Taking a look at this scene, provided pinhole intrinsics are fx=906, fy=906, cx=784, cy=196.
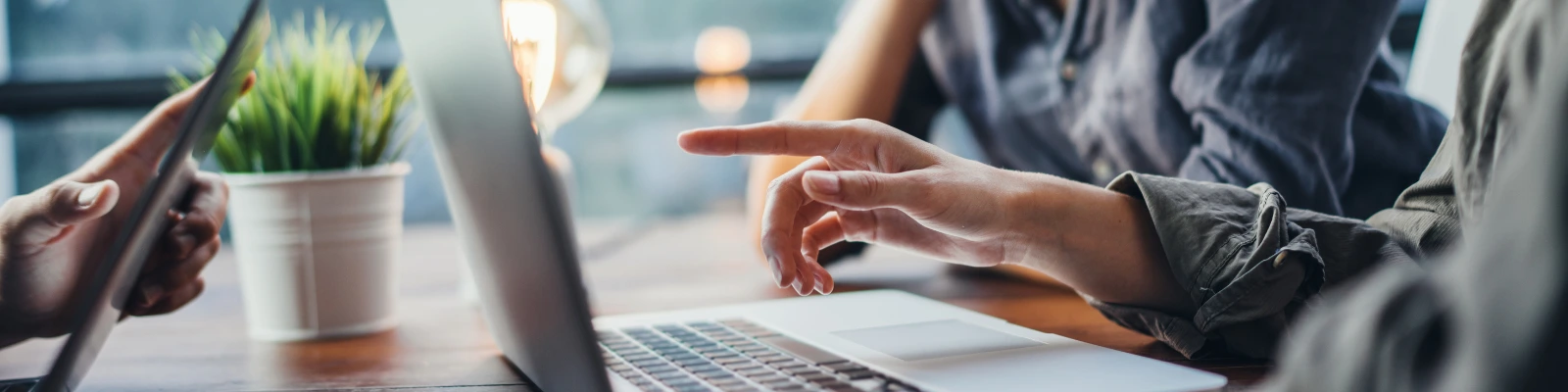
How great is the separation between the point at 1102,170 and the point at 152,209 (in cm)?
81

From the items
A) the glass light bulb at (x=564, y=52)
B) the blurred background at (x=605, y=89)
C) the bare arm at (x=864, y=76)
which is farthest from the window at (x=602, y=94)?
the bare arm at (x=864, y=76)

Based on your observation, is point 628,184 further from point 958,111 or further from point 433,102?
point 433,102

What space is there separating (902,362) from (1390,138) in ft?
1.70

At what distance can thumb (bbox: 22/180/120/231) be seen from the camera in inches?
20.1

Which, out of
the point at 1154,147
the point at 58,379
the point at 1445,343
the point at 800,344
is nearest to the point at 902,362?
the point at 800,344

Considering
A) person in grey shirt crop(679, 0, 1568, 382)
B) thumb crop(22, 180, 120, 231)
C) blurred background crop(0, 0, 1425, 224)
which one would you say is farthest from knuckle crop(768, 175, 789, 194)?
blurred background crop(0, 0, 1425, 224)

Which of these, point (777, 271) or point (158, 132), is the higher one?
point (158, 132)

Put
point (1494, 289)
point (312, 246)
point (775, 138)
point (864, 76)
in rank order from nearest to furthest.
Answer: point (1494, 289)
point (775, 138)
point (312, 246)
point (864, 76)

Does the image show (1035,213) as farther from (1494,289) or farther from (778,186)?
(1494,289)

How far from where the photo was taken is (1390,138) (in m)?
0.72

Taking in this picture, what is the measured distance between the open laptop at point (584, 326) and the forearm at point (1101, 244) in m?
0.06

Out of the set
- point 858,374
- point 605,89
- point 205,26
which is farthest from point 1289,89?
point 205,26

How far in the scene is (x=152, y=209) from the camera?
0.47 m

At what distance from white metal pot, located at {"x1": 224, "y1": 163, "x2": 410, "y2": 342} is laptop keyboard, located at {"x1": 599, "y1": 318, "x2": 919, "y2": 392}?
214mm
